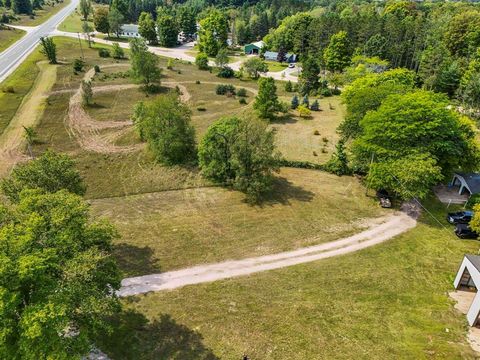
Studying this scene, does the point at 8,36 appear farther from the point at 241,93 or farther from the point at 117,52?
the point at 241,93

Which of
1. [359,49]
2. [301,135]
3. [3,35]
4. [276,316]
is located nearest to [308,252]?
[276,316]

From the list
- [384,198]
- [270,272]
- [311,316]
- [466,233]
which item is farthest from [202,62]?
[311,316]

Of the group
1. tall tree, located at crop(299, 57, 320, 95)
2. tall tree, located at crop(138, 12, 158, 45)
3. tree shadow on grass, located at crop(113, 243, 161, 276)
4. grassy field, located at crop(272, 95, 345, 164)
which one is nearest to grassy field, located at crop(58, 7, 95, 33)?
tall tree, located at crop(138, 12, 158, 45)

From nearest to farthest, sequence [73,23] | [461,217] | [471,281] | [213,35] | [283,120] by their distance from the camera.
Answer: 1. [471,281]
2. [461,217]
3. [283,120]
4. [213,35]
5. [73,23]

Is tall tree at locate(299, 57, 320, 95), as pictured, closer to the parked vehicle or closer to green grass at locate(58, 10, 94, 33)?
the parked vehicle

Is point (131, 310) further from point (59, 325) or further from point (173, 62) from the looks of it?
point (173, 62)

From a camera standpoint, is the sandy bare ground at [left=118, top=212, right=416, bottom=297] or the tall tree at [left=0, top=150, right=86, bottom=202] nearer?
the tall tree at [left=0, top=150, right=86, bottom=202]

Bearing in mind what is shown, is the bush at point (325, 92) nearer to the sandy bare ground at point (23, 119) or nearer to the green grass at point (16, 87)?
the sandy bare ground at point (23, 119)
